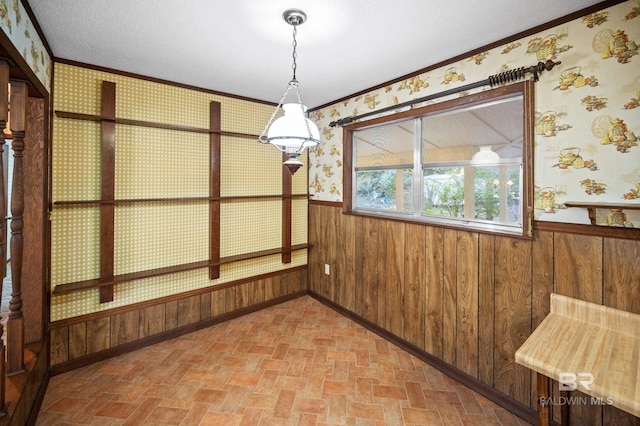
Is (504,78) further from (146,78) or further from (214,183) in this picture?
(146,78)

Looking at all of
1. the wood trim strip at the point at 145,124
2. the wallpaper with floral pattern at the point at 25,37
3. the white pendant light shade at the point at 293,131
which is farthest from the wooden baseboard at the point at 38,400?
the white pendant light shade at the point at 293,131

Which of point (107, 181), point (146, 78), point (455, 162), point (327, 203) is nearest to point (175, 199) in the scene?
point (107, 181)

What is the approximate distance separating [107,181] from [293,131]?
193 centimetres

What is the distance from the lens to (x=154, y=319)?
2832 millimetres

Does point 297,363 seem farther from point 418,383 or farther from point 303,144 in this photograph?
point 303,144

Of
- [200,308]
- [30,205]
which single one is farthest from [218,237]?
[30,205]

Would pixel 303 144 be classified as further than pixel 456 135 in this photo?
No

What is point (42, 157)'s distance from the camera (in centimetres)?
214

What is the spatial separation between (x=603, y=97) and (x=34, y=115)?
3575 mm

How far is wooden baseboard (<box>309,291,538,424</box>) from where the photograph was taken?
6.44 feet

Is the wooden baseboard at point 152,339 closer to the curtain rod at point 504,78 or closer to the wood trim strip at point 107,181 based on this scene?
the wood trim strip at point 107,181

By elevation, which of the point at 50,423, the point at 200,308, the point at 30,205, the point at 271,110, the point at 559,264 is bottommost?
the point at 50,423

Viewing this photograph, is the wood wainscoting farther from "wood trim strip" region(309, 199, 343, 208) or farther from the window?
the window

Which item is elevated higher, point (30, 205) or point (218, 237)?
point (30, 205)
